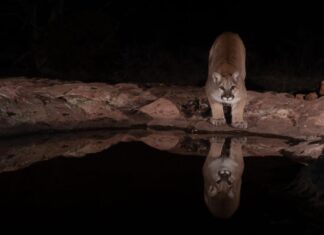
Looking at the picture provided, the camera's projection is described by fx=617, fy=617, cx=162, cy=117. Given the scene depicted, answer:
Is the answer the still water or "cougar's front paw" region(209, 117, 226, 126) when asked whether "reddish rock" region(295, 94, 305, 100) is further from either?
the still water

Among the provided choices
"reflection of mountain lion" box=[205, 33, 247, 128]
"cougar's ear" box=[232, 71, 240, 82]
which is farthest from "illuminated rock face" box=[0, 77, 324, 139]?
"cougar's ear" box=[232, 71, 240, 82]

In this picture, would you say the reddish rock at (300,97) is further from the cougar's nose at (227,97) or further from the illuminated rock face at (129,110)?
the cougar's nose at (227,97)

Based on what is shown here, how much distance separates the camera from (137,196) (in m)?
6.88

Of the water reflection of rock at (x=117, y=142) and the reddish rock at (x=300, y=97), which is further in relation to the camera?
the reddish rock at (x=300, y=97)

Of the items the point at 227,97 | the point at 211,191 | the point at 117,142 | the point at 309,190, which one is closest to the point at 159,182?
the point at 211,191

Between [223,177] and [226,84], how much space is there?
260cm

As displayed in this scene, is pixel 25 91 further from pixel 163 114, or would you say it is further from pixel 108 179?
pixel 108 179

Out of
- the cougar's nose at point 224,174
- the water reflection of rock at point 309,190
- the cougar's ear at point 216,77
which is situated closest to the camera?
the water reflection of rock at point 309,190

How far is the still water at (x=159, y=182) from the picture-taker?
6355mm

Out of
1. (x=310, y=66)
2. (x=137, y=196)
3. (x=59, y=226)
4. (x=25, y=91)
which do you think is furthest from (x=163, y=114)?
(x=310, y=66)

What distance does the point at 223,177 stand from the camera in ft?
25.0

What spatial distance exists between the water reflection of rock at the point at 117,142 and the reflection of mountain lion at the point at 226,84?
55 cm

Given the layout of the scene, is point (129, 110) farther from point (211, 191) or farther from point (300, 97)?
point (211, 191)

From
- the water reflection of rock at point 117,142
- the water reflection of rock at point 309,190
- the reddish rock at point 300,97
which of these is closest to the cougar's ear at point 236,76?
the water reflection of rock at point 117,142
